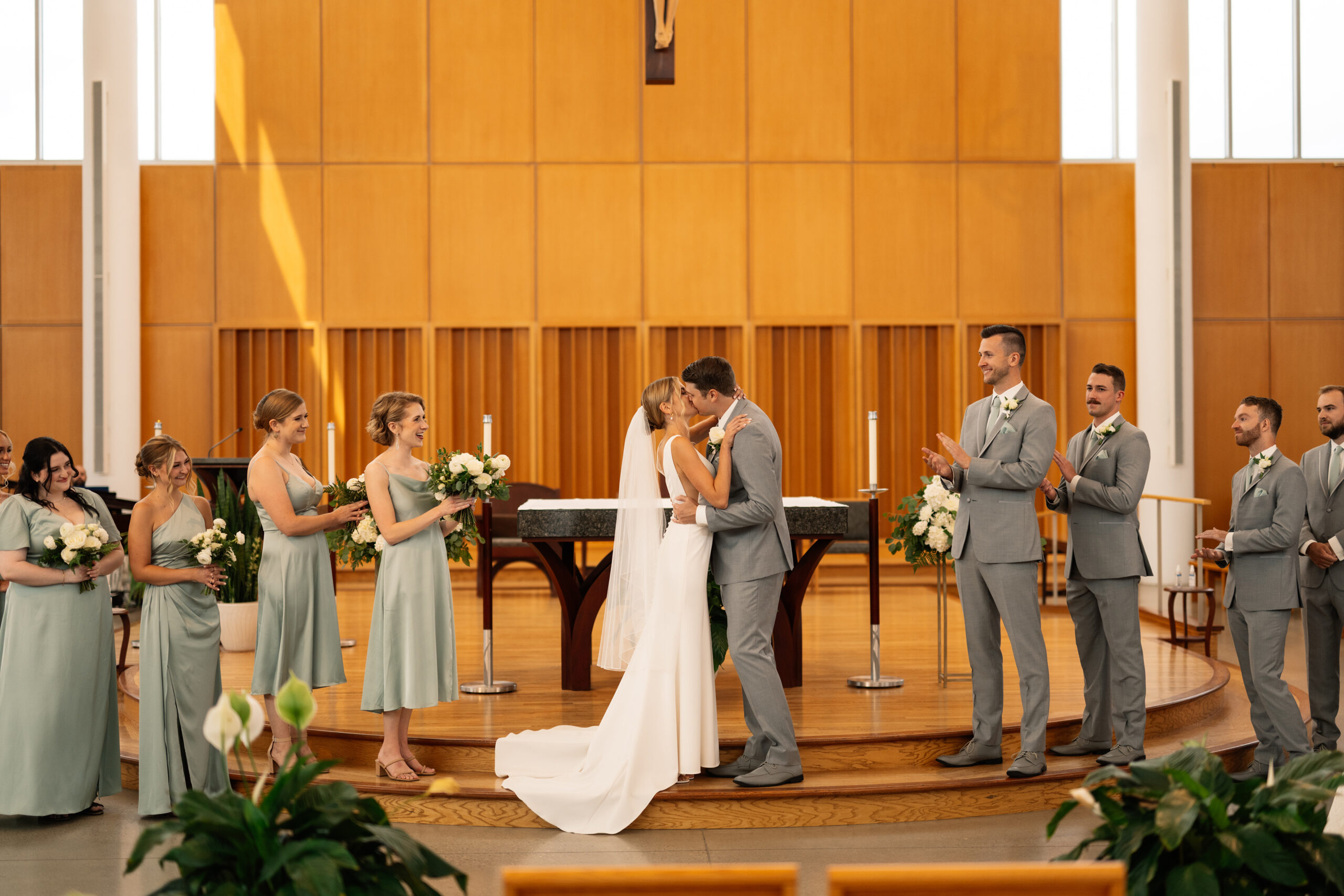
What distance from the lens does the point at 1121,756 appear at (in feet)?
14.4

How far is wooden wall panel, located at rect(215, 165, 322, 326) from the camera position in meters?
10.1

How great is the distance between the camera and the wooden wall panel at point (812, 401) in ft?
33.6

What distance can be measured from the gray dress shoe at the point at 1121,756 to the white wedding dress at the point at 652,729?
155 centimetres

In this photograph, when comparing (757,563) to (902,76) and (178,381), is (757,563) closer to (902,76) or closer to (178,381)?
(902,76)

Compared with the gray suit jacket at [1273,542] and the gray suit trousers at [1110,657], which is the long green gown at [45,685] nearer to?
the gray suit trousers at [1110,657]

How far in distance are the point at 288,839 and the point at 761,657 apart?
Result: 2.22 m

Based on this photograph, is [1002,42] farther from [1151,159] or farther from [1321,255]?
[1321,255]

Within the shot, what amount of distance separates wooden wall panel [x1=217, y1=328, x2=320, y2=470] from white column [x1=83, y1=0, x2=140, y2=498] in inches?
29.7

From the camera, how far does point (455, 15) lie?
10.2m

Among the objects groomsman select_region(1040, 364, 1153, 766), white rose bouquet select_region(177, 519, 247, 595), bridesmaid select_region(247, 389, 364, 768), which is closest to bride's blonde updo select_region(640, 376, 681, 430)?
bridesmaid select_region(247, 389, 364, 768)

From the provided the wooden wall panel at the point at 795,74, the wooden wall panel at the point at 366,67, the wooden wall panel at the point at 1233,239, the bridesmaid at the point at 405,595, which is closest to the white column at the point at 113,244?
the wooden wall panel at the point at 366,67

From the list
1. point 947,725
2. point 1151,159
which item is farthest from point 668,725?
point 1151,159

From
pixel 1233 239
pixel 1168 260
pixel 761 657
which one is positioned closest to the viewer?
pixel 761 657

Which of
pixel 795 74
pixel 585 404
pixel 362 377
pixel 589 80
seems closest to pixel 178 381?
pixel 362 377
